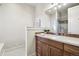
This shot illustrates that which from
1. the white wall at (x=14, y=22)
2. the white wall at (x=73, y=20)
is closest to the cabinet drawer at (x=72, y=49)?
the white wall at (x=73, y=20)

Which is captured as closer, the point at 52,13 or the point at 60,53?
the point at 60,53

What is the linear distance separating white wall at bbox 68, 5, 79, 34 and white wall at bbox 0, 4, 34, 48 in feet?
3.06

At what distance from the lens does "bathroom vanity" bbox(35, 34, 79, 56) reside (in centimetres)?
156

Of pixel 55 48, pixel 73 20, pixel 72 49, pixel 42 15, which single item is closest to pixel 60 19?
pixel 73 20

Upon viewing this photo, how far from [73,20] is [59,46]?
0.66 meters

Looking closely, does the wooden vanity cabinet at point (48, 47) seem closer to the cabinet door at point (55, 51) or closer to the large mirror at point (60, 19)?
the cabinet door at point (55, 51)

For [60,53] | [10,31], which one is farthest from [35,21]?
[60,53]

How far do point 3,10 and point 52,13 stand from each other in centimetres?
107

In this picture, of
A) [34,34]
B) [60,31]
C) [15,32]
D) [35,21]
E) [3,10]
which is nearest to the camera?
[3,10]

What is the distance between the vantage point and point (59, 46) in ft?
6.14

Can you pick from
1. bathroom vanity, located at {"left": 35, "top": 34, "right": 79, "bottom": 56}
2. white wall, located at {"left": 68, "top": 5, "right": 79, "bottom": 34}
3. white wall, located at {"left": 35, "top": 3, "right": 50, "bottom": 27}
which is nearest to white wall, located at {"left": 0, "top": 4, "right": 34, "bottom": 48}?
white wall, located at {"left": 35, "top": 3, "right": 50, "bottom": 27}

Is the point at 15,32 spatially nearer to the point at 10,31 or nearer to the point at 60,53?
the point at 10,31

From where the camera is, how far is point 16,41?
5.34ft

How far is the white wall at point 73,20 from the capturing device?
6.82 feet
